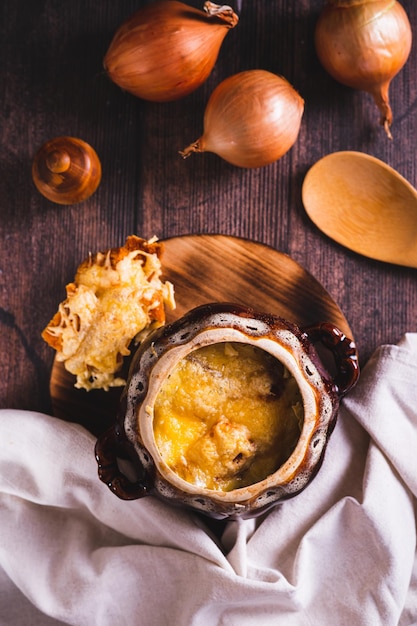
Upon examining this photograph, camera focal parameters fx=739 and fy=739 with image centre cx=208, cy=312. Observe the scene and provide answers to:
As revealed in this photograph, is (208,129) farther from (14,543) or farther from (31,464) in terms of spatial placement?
(14,543)

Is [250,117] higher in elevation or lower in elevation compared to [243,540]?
higher

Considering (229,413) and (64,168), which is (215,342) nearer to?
(229,413)

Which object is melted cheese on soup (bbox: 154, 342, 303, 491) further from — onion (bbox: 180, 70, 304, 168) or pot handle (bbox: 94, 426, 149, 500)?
onion (bbox: 180, 70, 304, 168)

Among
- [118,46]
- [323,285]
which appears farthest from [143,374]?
[118,46]

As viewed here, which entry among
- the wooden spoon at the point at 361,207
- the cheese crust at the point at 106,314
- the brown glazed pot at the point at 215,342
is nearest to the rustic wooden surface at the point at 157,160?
the wooden spoon at the point at 361,207

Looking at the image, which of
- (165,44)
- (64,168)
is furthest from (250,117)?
(64,168)

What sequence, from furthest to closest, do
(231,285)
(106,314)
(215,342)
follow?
(231,285) → (106,314) → (215,342)
